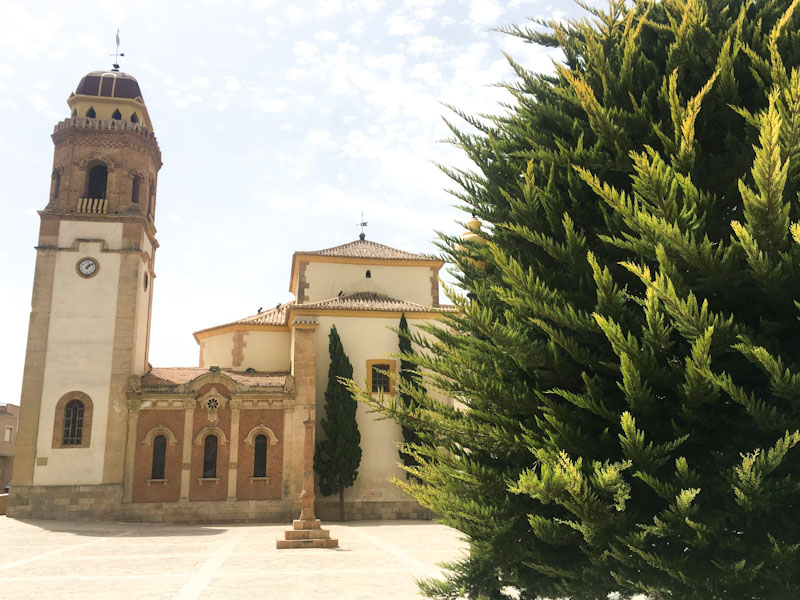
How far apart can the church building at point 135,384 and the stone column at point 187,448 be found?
40 mm

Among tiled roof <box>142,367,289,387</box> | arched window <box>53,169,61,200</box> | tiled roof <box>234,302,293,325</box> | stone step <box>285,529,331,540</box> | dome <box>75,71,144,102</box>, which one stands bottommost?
stone step <box>285,529,331,540</box>

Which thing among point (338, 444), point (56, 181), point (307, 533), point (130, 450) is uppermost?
point (56, 181)

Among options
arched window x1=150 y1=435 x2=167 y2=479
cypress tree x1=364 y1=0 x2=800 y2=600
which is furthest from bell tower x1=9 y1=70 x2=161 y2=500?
cypress tree x1=364 y1=0 x2=800 y2=600

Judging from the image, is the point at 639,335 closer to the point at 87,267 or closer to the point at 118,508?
the point at 118,508

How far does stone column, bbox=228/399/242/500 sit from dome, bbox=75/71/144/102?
48.7ft

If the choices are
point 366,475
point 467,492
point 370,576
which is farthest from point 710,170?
point 366,475

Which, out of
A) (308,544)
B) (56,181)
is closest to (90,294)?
(56,181)

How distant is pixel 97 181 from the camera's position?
91.4ft

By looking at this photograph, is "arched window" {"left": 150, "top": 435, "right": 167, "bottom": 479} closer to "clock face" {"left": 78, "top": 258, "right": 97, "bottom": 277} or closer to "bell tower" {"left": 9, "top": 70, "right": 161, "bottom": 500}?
"bell tower" {"left": 9, "top": 70, "right": 161, "bottom": 500}

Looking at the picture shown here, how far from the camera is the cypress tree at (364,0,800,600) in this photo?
3178mm

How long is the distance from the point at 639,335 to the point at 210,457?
2347 cm

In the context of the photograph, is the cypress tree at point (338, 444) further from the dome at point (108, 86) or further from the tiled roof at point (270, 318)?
the dome at point (108, 86)

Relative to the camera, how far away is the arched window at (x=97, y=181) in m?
27.4

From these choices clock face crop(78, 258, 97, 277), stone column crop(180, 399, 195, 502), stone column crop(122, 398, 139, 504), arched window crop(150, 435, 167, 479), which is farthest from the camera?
clock face crop(78, 258, 97, 277)
